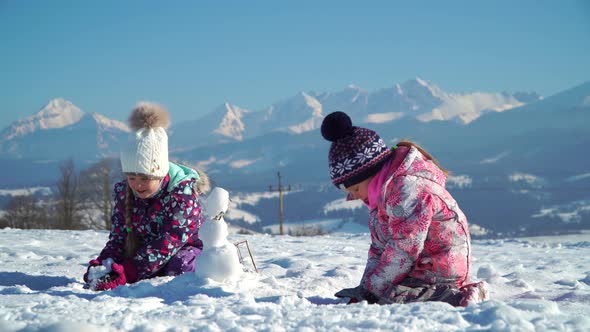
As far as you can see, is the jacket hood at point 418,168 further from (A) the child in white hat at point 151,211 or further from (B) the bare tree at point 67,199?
(B) the bare tree at point 67,199

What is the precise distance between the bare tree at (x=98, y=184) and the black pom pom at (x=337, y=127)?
3491 centimetres

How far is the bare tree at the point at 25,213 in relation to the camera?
37156 millimetres

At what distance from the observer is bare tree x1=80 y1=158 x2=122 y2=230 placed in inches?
1435

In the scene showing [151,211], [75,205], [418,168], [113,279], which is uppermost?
[418,168]

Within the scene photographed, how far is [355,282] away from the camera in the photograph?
14.0 feet

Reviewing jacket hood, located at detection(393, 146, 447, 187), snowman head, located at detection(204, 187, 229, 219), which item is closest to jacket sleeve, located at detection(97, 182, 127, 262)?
snowman head, located at detection(204, 187, 229, 219)

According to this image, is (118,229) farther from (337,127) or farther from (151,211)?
(337,127)

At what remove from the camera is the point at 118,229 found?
14.1ft

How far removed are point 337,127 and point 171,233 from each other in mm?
1661

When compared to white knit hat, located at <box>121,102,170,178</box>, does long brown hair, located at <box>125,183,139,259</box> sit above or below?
below

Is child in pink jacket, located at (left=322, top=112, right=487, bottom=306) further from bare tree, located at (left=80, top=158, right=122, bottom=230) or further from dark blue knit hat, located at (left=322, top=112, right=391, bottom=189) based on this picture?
bare tree, located at (left=80, top=158, right=122, bottom=230)

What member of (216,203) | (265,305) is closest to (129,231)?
(216,203)

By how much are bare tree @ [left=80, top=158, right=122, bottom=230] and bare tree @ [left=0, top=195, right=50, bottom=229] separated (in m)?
3.13

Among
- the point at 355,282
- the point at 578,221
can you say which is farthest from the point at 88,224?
the point at 578,221
